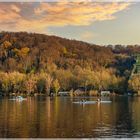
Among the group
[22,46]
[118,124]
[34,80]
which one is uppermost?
[22,46]

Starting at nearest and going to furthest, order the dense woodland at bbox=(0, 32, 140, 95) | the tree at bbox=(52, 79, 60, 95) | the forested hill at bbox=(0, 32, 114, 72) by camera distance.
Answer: the forested hill at bbox=(0, 32, 114, 72) < the dense woodland at bbox=(0, 32, 140, 95) < the tree at bbox=(52, 79, 60, 95)

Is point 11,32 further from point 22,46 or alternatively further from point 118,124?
point 118,124

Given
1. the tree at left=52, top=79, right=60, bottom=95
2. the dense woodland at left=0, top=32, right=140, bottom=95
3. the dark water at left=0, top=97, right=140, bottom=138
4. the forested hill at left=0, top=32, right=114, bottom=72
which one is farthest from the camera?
the tree at left=52, top=79, right=60, bottom=95

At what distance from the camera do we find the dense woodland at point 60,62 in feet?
54.7

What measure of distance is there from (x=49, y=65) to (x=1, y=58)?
1917 millimetres

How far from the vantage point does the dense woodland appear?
657 inches

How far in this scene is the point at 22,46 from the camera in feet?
55.6

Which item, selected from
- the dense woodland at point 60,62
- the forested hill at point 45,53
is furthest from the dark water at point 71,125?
the dense woodland at point 60,62

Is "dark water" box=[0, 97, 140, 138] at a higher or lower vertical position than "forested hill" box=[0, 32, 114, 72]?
lower

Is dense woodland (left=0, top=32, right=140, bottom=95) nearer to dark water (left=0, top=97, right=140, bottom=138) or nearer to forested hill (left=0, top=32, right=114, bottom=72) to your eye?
forested hill (left=0, top=32, right=114, bottom=72)

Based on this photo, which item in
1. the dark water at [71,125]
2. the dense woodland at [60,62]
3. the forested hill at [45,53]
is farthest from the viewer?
the dense woodland at [60,62]

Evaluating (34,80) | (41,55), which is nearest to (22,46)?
(41,55)

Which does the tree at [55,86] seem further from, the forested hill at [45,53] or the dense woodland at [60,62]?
the forested hill at [45,53]

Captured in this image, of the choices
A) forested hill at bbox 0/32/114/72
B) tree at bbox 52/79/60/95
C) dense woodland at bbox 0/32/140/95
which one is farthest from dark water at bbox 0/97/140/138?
tree at bbox 52/79/60/95
